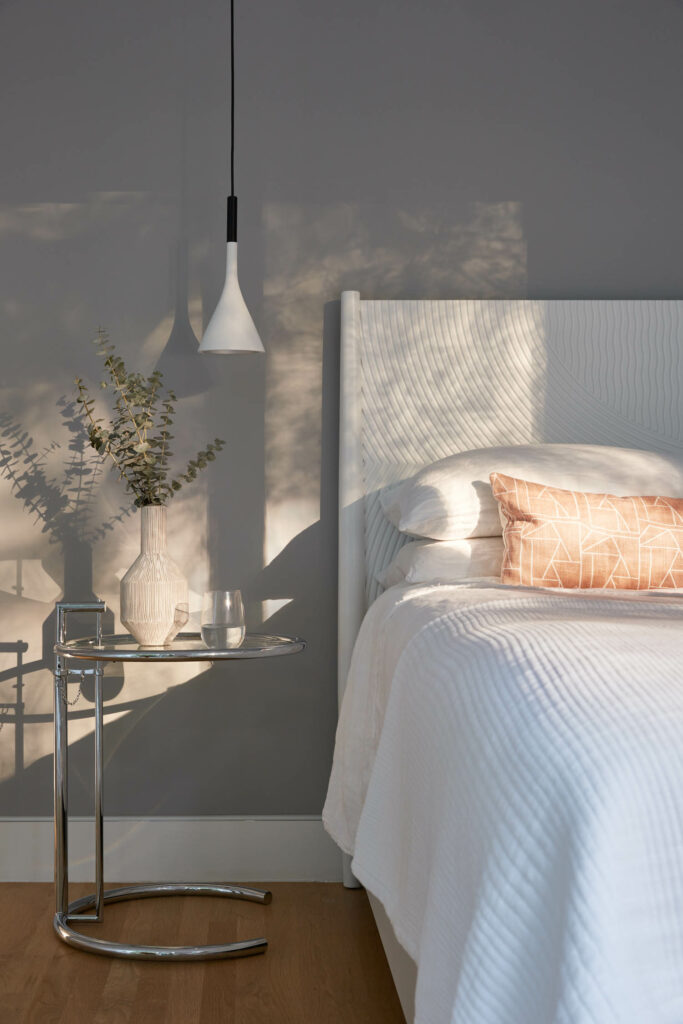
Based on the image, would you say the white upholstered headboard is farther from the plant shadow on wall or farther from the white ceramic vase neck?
the plant shadow on wall

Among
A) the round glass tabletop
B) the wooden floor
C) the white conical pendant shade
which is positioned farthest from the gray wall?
the round glass tabletop

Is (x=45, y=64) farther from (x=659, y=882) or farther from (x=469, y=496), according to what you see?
(x=659, y=882)

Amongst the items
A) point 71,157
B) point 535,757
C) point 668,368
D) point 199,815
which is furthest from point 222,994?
point 71,157

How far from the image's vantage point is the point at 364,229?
258 centimetres

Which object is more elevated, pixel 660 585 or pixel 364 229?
pixel 364 229

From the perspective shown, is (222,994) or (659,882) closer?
(659,882)

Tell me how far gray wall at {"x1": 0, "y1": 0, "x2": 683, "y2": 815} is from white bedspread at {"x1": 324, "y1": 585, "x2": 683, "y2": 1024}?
4.33ft

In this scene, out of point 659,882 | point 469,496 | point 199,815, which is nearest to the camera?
point 659,882

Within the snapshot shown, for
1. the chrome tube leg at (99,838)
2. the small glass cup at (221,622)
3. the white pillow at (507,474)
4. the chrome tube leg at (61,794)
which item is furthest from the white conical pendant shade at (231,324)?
the chrome tube leg at (99,838)

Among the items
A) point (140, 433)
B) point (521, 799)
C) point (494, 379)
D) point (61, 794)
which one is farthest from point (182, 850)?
point (521, 799)

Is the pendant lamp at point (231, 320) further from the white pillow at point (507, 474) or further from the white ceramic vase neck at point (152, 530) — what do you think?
the white pillow at point (507, 474)

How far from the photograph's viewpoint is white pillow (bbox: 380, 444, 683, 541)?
2102 millimetres

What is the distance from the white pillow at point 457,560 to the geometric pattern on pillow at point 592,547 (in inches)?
5.8

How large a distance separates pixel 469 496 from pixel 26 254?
133 centimetres
